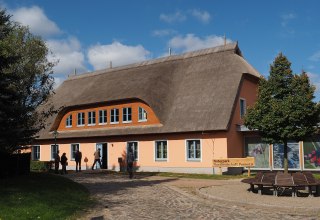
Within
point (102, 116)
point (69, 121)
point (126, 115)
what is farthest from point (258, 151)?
point (69, 121)

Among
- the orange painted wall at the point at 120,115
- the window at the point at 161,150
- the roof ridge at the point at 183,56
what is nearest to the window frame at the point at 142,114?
the orange painted wall at the point at 120,115

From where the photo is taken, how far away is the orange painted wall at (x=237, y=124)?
87.6 ft

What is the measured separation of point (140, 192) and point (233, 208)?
5022 mm

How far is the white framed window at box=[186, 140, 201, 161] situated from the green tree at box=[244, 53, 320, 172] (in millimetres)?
10862

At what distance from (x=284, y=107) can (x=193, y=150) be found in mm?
12758

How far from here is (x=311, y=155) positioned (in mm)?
25484

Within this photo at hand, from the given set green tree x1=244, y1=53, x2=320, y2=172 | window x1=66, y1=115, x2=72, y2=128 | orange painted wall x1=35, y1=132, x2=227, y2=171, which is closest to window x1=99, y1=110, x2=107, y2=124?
orange painted wall x1=35, y1=132, x2=227, y2=171

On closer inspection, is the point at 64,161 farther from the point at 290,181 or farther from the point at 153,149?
the point at 290,181

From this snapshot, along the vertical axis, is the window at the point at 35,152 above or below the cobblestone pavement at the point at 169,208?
above

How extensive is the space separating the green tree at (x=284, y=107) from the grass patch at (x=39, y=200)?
25.5 ft

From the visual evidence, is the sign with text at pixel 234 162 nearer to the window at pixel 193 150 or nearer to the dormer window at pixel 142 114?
the window at pixel 193 150

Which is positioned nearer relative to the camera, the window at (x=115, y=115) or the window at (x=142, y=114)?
the window at (x=142, y=114)

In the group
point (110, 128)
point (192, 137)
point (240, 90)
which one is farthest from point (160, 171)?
point (240, 90)

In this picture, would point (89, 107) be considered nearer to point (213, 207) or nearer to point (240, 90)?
point (240, 90)
